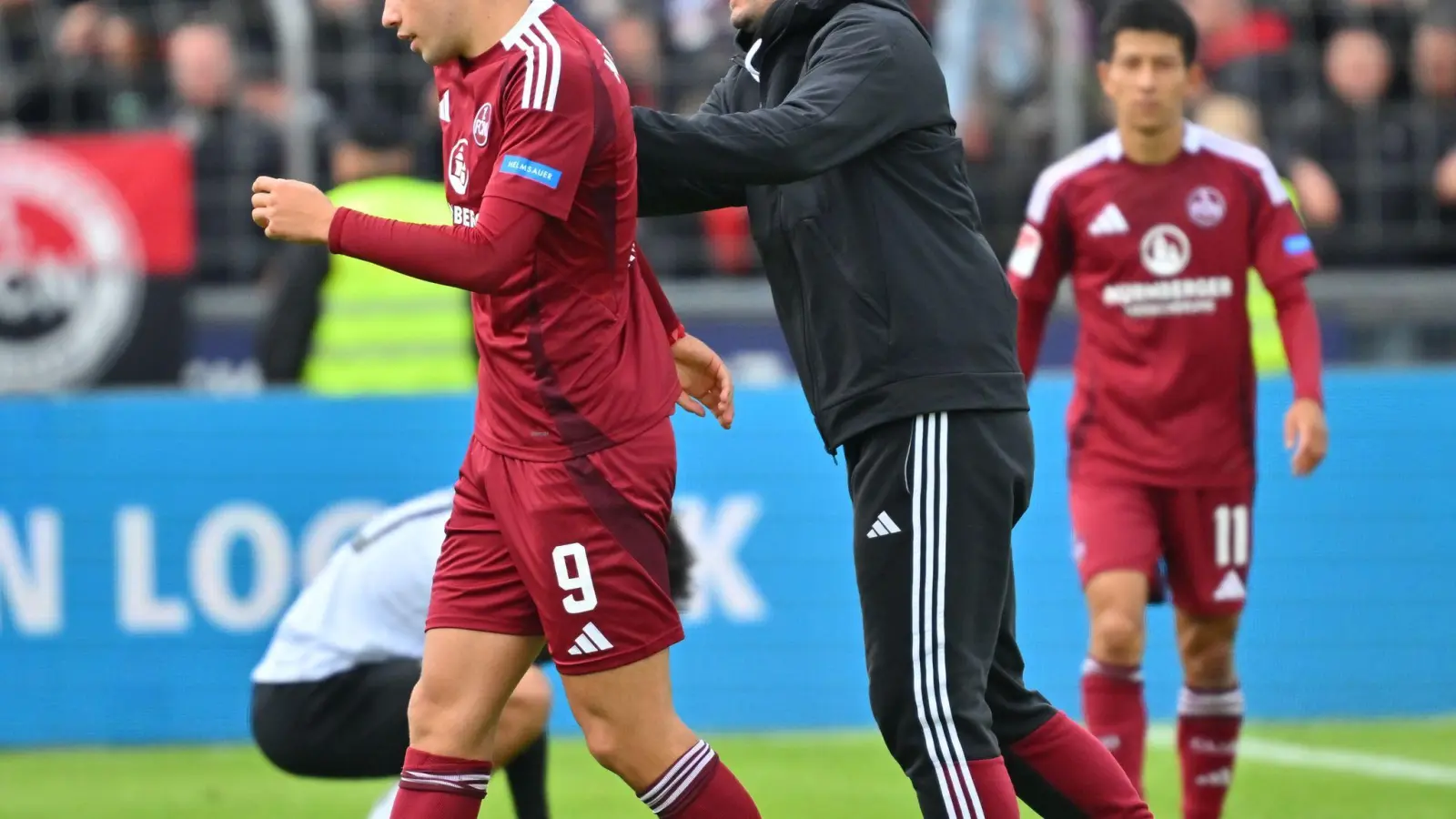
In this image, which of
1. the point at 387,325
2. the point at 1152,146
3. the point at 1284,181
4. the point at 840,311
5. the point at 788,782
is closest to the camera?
the point at 840,311

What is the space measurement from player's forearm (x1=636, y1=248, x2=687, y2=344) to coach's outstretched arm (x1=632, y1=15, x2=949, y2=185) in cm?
36

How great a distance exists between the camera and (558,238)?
396cm

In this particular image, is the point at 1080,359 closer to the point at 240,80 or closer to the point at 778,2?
the point at 778,2

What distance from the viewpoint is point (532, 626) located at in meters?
4.12

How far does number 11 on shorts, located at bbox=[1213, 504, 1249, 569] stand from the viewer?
5.88 metres

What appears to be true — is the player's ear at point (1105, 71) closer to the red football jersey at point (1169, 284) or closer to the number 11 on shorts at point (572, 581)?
the red football jersey at point (1169, 284)

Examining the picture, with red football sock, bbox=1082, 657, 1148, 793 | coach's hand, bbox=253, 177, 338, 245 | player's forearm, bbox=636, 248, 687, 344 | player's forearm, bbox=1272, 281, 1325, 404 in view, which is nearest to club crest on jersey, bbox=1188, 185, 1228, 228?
player's forearm, bbox=1272, 281, 1325, 404

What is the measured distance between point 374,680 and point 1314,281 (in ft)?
19.6

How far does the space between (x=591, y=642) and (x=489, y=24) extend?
112cm

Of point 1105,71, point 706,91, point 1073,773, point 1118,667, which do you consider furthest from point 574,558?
point 706,91

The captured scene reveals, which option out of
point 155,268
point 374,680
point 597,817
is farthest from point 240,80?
point 374,680

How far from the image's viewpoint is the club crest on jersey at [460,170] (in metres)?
3.99

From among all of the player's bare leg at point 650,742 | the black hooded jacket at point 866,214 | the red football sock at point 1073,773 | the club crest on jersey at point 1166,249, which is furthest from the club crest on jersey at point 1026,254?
the player's bare leg at point 650,742

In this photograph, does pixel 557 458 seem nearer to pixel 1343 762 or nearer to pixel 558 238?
pixel 558 238
